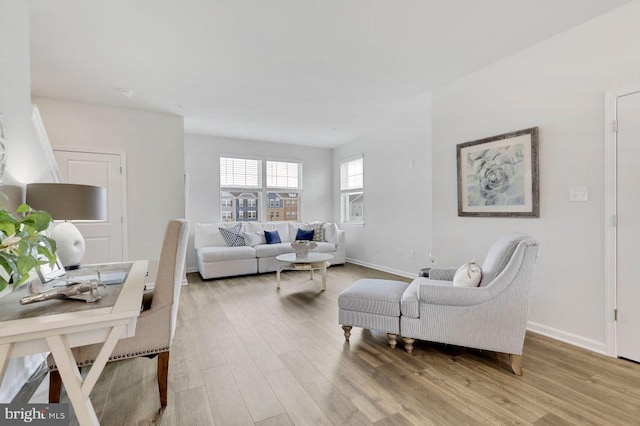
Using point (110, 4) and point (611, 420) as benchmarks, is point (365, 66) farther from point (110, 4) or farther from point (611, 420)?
point (611, 420)

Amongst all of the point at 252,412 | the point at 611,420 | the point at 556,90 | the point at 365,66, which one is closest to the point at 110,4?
the point at 365,66

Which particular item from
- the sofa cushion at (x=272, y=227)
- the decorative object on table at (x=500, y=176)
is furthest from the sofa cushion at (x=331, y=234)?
the decorative object on table at (x=500, y=176)

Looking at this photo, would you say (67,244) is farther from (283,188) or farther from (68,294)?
(283,188)

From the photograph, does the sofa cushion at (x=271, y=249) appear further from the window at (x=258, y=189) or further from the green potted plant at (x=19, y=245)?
the green potted plant at (x=19, y=245)

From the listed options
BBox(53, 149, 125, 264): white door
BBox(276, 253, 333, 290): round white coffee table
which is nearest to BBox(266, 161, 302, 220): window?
BBox(276, 253, 333, 290): round white coffee table

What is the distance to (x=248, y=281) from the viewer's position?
14.9 ft

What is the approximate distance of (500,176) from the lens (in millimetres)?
2807

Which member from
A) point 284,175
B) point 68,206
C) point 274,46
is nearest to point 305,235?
point 284,175

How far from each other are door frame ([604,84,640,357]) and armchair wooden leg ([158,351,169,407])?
10.1 feet

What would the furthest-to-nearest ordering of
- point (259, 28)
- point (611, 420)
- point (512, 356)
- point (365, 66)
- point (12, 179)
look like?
point (365, 66)
point (259, 28)
point (512, 356)
point (12, 179)
point (611, 420)

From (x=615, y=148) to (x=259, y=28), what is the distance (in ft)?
9.32

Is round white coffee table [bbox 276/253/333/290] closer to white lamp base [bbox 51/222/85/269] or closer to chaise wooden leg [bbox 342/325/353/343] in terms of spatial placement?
chaise wooden leg [bbox 342/325/353/343]

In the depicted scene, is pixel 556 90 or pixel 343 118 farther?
pixel 343 118

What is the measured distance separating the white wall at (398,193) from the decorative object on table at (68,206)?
3606 millimetres
